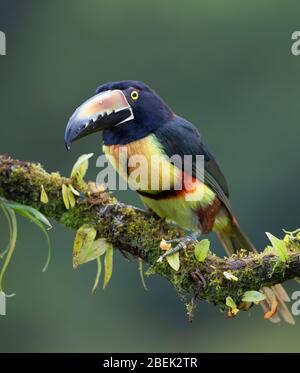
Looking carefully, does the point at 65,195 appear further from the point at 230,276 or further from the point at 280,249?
the point at 280,249

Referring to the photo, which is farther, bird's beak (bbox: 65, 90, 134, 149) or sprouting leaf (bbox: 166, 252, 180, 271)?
bird's beak (bbox: 65, 90, 134, 149)

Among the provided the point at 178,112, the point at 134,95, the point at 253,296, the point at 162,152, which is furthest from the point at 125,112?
the point at 178,112

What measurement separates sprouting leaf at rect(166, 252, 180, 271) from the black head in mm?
658

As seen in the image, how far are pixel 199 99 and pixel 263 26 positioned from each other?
1385mm

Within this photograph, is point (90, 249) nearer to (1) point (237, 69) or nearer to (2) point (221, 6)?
(1) point (237, 69)

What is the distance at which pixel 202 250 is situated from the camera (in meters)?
3.73

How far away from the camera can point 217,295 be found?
3684mm

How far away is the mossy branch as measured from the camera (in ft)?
12.0

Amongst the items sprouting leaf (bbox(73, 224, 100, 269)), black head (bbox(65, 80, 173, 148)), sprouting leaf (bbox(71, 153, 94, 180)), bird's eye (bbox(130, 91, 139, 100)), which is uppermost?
bird's eye (bbox(130, 91, 139, 100))

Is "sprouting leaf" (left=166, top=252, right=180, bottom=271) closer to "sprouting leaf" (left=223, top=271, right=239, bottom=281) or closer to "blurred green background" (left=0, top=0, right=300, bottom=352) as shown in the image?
"sprouting leaf" (left=223, top=271, right=239, bottom=281)

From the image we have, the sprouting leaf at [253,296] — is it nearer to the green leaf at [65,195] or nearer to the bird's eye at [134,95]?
the green leaf at [65,195]

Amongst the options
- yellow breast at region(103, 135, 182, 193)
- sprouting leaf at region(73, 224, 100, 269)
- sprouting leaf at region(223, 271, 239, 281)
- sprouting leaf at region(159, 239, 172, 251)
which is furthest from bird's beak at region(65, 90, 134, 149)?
sprouting leaf at region(223, 271, 239, 281)

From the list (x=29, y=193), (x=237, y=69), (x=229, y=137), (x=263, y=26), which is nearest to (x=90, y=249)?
(x=29, y=193)

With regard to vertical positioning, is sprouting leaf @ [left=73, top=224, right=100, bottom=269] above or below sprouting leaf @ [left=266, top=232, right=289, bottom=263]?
above
